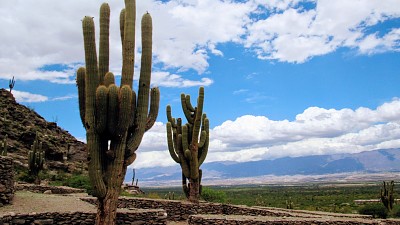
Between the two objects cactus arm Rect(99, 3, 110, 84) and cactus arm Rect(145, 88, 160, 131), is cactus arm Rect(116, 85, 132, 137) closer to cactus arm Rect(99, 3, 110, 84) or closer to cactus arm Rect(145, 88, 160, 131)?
cactus arm Rect(99, 3, 110, 84)

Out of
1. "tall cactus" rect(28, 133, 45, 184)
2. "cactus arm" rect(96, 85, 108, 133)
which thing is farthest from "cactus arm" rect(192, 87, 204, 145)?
"tall cactus" rect(28, 133, 45, 184)

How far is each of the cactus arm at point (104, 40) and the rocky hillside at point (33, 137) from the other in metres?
26.1

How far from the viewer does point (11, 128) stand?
1592 inches

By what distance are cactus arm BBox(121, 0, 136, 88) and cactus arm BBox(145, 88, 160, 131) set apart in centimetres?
114

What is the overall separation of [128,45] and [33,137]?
3230cm

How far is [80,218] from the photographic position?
12.6 m

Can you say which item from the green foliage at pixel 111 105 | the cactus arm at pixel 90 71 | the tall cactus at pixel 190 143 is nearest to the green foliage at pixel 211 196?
the tall cactus at pixel 190 143

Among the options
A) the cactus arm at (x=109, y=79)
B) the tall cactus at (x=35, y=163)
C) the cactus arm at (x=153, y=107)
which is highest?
the cactus arm at (x=109, y=79)

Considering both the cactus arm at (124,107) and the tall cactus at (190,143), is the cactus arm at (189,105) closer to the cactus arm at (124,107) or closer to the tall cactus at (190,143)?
the tall cactus at (190,143)

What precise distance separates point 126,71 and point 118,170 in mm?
3060

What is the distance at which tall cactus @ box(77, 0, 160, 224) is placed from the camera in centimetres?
1155

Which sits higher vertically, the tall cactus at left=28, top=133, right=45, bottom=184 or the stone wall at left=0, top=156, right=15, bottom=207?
the tall cactus at left=28, top=133, right=45, bottom=184

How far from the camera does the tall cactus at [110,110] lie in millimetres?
11547

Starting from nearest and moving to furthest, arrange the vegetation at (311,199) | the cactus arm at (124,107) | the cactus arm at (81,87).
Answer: the cactus arm at (124,107) < the cactus arm at (81,87) < the vegetation at (311,199)
